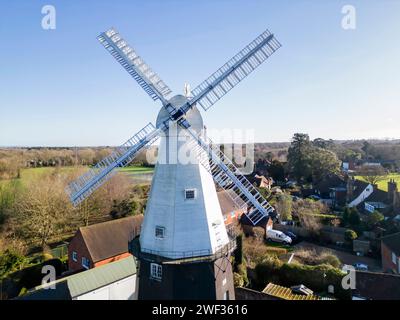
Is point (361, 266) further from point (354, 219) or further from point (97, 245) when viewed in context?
point (97, 245)

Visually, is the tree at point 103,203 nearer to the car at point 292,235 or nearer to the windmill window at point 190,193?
the car at point 292,235

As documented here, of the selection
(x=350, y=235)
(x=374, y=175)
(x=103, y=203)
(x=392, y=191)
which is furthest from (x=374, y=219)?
(x=103, y=203)

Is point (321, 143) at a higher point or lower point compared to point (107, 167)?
higher

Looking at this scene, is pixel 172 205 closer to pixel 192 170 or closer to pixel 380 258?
pixel 192 170

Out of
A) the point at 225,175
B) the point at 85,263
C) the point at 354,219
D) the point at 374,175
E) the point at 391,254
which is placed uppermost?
the point at 225,175

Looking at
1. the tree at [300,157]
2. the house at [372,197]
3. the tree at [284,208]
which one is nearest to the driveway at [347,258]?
the tree at [284,208]

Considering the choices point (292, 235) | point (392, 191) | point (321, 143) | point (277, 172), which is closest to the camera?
point (292, 235)

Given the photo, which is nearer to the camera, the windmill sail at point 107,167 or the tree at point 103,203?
the windmill sail at point 107,167

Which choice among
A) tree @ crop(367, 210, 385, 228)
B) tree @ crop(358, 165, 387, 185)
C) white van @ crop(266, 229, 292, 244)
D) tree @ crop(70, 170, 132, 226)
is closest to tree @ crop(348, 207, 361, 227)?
tree @ crop(367, 210, 385, 228)
